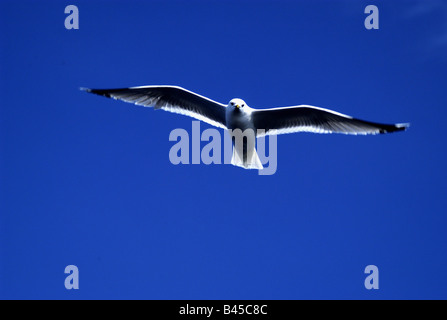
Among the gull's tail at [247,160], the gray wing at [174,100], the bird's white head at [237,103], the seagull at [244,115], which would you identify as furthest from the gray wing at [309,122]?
the gray wing at [174,100]

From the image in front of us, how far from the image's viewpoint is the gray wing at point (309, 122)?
5.71 meters

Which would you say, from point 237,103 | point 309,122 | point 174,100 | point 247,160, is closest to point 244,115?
point 237,103

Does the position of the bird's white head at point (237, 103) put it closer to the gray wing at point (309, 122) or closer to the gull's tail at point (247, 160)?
the gray wing at point (309, 122)

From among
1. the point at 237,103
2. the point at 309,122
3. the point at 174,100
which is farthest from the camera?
the point at 174,100

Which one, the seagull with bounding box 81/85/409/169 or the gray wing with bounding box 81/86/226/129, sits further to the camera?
the gray wing with bounding box 81/86/226/129

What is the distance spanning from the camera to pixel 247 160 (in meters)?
6.26

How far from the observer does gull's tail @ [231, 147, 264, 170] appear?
6230 millimetres

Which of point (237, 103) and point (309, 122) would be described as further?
point (309, 122)

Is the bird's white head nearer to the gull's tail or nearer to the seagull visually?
the seagull

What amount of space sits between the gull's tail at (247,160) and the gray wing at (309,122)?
37 centimetres

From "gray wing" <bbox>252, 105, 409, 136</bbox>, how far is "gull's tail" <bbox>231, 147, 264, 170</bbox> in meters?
0.37

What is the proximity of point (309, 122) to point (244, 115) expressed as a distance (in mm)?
942

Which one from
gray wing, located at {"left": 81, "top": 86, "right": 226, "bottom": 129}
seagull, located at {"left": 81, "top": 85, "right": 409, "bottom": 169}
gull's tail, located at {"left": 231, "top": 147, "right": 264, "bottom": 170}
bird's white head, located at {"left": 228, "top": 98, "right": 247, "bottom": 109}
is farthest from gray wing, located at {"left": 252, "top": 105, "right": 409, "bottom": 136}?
gray wing, located at {"left": 81, "top": 86, "right": 226, "bottom": 129}

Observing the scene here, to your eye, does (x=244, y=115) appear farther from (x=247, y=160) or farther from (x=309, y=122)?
(x=309, y=122)
